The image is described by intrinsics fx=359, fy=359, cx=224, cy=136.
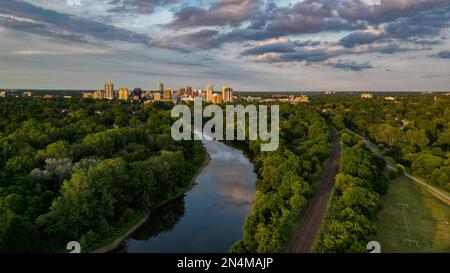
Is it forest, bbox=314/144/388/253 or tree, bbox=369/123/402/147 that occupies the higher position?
tree, bbox=369/123/402/147

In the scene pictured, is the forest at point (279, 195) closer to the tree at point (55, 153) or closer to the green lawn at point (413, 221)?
the green lawn at point (413, 221)

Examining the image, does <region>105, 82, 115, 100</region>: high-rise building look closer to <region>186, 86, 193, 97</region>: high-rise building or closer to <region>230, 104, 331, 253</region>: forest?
<region>186, 86, 193, 97</region>: high-rise building

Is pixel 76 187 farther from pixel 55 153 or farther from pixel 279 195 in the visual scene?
pixel 279 195

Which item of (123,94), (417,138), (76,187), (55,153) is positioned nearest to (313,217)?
(76,187)

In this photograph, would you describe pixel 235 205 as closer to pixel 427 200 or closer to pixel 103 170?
pixel 103 170

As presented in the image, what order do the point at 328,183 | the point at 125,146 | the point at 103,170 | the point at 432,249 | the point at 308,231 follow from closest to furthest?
the point at 432,249, the point at 308,231, the point at 103,170, the point at 328,183, the point at 125,146

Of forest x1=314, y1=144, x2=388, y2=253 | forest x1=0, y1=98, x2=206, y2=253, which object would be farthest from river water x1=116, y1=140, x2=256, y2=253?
forest x1=314, y1=144, x2=388, y2=253
